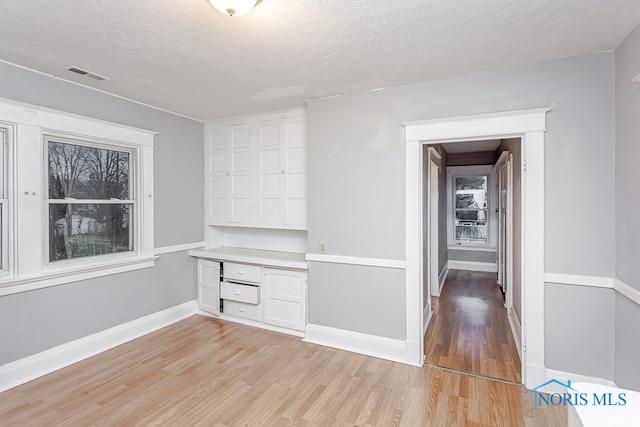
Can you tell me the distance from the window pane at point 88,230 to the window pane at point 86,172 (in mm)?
121

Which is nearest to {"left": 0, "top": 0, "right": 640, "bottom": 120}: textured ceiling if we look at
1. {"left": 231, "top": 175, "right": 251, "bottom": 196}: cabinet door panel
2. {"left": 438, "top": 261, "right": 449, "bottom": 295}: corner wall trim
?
{"left": 231, "top": 175, "right": 251, "bottom": 196}: cabinet door panel

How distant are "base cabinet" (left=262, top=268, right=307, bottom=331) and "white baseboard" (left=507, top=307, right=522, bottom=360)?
2138 millimetres

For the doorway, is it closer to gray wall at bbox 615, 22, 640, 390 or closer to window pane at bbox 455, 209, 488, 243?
window pane at bbox 455, 209, 488, 243

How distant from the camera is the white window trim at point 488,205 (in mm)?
6633

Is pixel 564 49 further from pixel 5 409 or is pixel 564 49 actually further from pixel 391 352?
pixel 5 409

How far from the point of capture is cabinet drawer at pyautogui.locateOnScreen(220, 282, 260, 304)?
3656 millimetres

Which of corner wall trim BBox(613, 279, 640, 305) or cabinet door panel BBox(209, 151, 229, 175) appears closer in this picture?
corner wall trim BBox(613, 279, 640, 305)

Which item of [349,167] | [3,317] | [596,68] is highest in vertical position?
[596,68]

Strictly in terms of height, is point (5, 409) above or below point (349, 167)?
below

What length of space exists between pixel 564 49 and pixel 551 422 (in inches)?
98.7

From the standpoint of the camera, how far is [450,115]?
2715 mm

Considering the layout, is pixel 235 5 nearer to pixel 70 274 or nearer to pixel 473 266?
pixel 70 274

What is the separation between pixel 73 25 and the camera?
1.93 m

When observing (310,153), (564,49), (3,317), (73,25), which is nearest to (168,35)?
(73,25)
